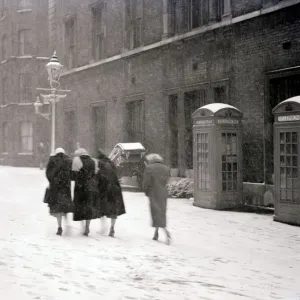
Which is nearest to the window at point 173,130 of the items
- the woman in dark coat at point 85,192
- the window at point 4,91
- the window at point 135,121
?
the window at point 135,121

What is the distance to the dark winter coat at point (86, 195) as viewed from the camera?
33.5ft

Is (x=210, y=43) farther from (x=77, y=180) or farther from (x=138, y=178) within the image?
(x=77, y=180)

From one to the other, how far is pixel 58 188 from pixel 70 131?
17.1 metres

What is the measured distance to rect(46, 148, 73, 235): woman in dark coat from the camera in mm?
10305

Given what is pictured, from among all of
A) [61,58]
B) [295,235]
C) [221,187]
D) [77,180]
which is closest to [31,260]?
[77,180]

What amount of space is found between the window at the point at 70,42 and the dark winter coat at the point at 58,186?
16.7 m

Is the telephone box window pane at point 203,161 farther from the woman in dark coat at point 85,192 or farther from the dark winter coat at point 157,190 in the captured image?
the woman in dark coat at point 85,192

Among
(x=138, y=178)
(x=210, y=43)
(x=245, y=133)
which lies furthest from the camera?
(x=138, y=178)

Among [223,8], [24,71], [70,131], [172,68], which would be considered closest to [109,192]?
[223,8]

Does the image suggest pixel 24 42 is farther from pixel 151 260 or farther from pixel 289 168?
pixel 151 260

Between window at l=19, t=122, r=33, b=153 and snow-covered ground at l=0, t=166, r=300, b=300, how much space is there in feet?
84.4

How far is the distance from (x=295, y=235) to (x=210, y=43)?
8.47 m

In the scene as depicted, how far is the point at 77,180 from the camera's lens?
1033cm

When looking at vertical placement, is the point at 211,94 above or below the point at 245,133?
above
